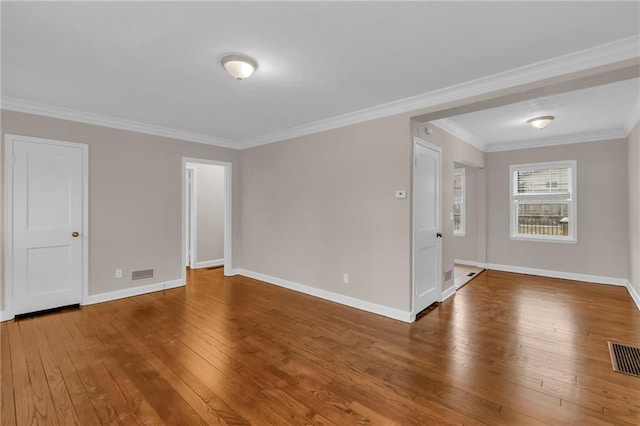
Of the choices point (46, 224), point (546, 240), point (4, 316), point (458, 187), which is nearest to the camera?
point (4, 316)

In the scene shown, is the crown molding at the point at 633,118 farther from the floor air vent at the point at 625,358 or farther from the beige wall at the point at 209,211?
the beige wall at the point at 209,211

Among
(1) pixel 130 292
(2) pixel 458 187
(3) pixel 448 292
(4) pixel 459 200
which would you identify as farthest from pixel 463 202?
(1) pixel 130 292

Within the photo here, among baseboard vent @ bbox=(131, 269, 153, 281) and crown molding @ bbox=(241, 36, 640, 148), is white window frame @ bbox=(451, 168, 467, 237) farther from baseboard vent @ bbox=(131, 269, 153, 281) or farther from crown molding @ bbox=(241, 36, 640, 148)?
baseboard vent @ bbox=(131, 269, 153, 281)

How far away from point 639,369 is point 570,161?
419 centimetres

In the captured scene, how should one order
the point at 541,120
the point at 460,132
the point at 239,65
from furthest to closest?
the point at 460,132, the point at 541,120, the point at 239,65

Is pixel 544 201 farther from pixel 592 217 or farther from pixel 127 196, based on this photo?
pixel 127 196

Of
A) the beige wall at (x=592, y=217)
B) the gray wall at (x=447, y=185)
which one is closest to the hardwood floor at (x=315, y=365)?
the gray wall at (x=447, y=185)

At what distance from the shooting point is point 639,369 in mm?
2445

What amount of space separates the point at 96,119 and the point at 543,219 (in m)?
7.76

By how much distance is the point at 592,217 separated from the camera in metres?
5.21

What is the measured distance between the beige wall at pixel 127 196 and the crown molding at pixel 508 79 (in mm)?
→ 2668

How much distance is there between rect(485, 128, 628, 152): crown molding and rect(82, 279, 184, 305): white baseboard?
21.7ft

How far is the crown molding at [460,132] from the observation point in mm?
4211

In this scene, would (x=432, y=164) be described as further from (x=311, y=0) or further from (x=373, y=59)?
(x=311, y=0)
